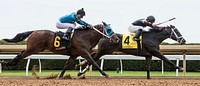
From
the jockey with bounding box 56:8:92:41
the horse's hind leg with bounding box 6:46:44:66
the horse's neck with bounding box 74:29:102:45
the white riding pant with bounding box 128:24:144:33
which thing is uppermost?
the jockey with bounding box 56:8:92:41

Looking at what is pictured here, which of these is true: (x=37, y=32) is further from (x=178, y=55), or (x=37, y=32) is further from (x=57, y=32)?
(x=178, y=55)

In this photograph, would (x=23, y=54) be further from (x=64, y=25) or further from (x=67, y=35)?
(x=64, y=25)

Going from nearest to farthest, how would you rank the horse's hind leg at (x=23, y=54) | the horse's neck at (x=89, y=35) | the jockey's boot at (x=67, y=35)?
1. the horse's hind leg at (x=23, y=54)
2. the jockey's boot at (x=67, y=35)
3. the horse's neck at (x=89, y=35)

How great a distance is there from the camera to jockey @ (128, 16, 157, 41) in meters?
12.1

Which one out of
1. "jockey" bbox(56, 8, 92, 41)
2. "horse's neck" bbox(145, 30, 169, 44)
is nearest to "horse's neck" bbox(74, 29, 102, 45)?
"jockey" bbox(56, 8, 92, 41)

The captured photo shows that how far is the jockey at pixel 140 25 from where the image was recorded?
39.7 feet

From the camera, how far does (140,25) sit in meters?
12.2

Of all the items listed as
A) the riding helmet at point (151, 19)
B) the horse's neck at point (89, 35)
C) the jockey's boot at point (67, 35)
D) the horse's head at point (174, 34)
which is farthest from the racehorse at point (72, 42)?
the horse's head at point (174, 34)

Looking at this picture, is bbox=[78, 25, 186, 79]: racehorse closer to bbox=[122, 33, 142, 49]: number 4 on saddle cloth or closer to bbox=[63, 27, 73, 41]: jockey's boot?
bbox=[122, 33, 142, 49]: number 4 on saddle cloth

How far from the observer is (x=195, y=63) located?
670 inches

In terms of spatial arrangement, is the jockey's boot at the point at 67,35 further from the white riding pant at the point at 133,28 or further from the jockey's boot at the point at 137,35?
the white riding pant at the point at 133,28

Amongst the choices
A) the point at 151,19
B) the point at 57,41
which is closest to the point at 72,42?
the point at 57,41

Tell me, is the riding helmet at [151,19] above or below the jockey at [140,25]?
above

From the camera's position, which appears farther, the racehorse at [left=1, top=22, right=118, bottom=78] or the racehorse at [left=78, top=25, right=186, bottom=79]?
the racehorse at [left=78, top=25, right=186, bottom=79]
